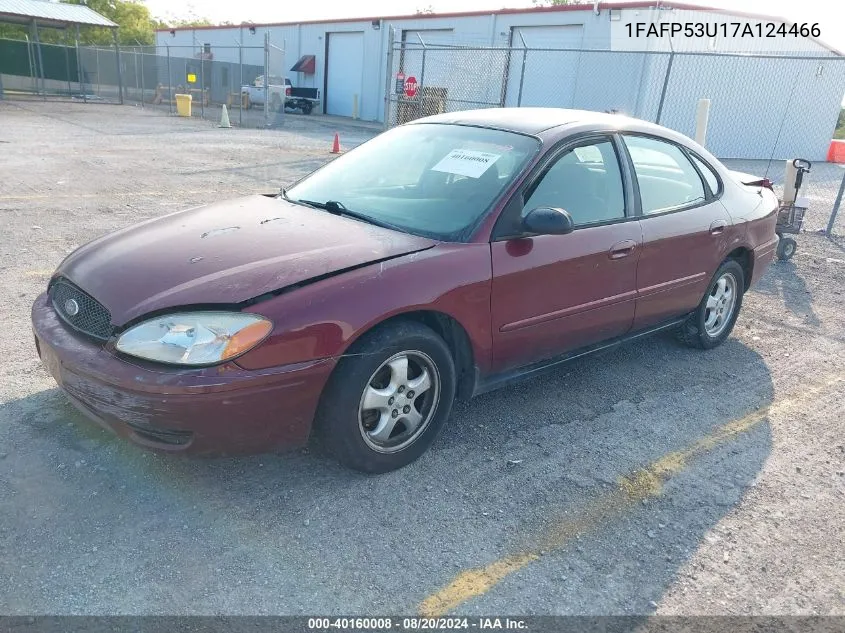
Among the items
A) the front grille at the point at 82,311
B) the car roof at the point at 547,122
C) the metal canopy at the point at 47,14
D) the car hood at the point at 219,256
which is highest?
the metal canopy at the point at 47,14

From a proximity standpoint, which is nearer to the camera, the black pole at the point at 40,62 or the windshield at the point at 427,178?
the windshield at the point at 427,178

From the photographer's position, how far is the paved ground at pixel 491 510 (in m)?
2.57

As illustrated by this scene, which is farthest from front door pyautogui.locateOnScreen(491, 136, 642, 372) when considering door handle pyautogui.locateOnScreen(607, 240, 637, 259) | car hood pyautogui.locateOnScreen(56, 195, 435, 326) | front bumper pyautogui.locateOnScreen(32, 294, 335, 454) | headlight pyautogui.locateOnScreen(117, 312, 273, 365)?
headlight pyautogui.locateOnScreen(117, 312, 273, 365)

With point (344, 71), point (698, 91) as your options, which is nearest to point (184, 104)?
point (344, 71)

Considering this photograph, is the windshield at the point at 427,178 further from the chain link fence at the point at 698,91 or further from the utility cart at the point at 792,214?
the chain link fence at the point at 698,91

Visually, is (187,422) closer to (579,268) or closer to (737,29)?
(579,268)

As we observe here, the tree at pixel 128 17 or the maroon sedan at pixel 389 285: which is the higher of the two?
the tree at pixel 128 17

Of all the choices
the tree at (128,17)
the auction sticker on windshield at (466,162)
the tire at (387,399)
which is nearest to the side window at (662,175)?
the auction sticker on windshield at (466,162)

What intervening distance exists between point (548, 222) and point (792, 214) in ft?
19.6

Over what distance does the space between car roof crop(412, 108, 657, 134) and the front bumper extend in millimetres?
1932

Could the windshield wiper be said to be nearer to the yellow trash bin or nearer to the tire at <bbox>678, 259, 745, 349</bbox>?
the tire at <bbox>678, 259, 745, 349</bbox>

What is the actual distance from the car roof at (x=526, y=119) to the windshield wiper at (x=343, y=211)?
3.20ft

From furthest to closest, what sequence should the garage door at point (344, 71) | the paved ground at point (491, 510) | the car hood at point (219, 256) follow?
the garage door at point (344, 71) → the car hood at point (219, 256) → the paved ground at point (491, 510)

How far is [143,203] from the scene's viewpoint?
9.05 meters
